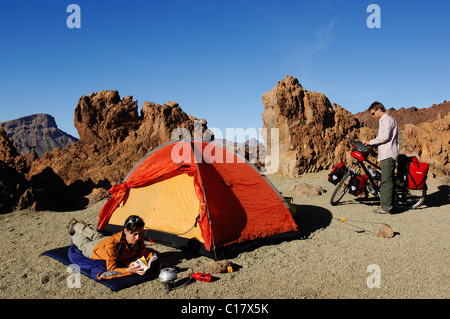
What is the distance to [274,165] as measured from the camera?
44.5ft

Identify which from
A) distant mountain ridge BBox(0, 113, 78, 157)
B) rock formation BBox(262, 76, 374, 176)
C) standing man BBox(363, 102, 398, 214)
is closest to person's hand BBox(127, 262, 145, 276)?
standing man BBox(363, 102, 398, 214)

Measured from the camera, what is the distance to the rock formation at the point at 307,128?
13.3 metres


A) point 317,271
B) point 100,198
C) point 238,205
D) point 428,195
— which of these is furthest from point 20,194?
point 428,195

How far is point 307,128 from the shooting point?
1367cm

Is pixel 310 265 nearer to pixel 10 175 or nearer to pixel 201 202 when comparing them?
pixel 201 202

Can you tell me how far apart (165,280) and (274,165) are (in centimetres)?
1031

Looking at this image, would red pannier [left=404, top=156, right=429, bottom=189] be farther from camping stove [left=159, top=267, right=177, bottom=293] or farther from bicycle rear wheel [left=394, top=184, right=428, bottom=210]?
camping stove [left=159, top=267, right=177, bottom=293]

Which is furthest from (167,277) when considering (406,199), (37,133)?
(37,133)

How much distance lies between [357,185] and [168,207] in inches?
190

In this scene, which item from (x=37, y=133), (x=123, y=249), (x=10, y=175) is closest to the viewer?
(x=123, y=249)

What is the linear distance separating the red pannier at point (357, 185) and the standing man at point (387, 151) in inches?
20.4

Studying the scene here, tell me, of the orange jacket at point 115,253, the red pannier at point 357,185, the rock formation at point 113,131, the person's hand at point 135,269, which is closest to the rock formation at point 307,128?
the rock formation at point 113,131

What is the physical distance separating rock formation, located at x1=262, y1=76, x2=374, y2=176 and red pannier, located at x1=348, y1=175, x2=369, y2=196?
5.16 meters

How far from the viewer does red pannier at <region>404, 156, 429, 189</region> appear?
7.12 metres
